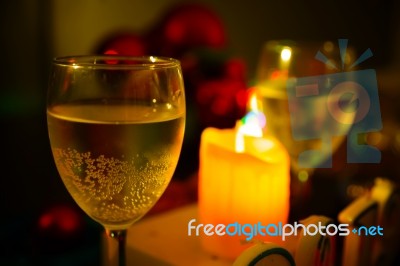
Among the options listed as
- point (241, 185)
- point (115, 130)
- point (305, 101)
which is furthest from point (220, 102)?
point (115, 130)

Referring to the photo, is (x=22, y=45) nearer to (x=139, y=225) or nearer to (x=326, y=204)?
(x=139, y=225)

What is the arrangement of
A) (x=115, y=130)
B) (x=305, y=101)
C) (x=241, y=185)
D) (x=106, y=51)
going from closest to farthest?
(x=115, y=130) → (x=241, y=185) → (x=305, y=101) → (x=106, y=51)

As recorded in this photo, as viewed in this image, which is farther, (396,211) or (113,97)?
(396,211)

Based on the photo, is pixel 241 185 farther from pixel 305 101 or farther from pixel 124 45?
pixel 124 45

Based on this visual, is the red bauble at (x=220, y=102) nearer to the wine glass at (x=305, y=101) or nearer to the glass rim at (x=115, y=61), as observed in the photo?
the wine glass at (x=305, y=101)

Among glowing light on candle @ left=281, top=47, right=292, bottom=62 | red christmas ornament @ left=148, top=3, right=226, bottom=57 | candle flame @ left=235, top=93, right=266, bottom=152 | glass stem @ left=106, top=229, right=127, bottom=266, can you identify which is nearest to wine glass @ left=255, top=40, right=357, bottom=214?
glowing light on candle @ left=281, top=47, right=292, bottom=62

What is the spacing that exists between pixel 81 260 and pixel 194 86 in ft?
1.37

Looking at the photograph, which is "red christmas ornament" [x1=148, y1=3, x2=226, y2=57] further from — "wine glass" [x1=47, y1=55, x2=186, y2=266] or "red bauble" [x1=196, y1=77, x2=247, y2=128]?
"wine glass" [x1=47, y1=55, x2=186, y2=266]

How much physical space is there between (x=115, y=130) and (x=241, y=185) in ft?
0.66

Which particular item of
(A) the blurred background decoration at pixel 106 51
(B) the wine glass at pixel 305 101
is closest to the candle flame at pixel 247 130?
(B) the wine glass at pixel 305 101

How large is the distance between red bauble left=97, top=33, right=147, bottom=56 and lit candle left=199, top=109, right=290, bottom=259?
38 cm

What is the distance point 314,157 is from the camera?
0.75 meters

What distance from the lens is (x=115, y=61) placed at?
1.67 ft

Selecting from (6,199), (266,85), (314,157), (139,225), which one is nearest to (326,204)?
(314,157)
